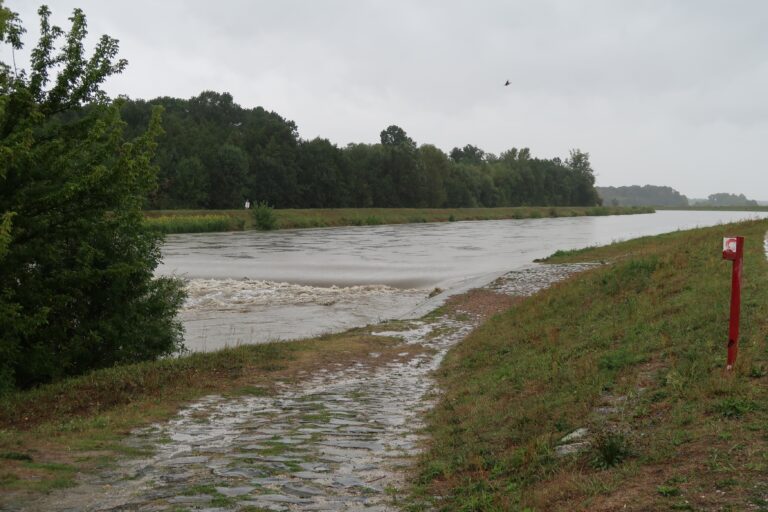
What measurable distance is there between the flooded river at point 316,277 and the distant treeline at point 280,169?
1041 inches

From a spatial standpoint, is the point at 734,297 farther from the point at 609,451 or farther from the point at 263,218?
the point at 263,218

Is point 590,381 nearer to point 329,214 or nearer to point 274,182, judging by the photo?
point 329,214

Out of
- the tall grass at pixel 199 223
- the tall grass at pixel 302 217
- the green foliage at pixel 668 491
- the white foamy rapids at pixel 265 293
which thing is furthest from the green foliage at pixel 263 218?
the green foliage at pixel 668 491

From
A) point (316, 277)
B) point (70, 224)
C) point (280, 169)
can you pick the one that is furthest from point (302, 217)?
point (70, 224)

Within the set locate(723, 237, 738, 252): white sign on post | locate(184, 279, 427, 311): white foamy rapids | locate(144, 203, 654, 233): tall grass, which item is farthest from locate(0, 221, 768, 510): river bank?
locate(144, 203, 654, 233): tall grass

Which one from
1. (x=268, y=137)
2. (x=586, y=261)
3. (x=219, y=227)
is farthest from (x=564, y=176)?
(x=586, y=261)

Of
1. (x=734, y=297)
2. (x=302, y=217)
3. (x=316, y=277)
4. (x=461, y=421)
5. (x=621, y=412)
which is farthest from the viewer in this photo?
(x=302, y=217)

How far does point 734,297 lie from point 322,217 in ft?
261

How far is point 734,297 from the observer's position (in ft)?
23.6

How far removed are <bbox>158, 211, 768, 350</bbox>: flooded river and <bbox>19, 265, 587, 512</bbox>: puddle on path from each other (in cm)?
717

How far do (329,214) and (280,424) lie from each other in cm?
8129

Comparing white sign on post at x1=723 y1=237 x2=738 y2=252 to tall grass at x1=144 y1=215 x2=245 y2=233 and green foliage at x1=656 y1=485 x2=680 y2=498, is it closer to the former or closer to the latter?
green foliage at x1=656 y1=485 x2=680 y2=498

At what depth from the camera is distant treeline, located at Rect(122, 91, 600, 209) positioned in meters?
93.9

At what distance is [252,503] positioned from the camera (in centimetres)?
543
